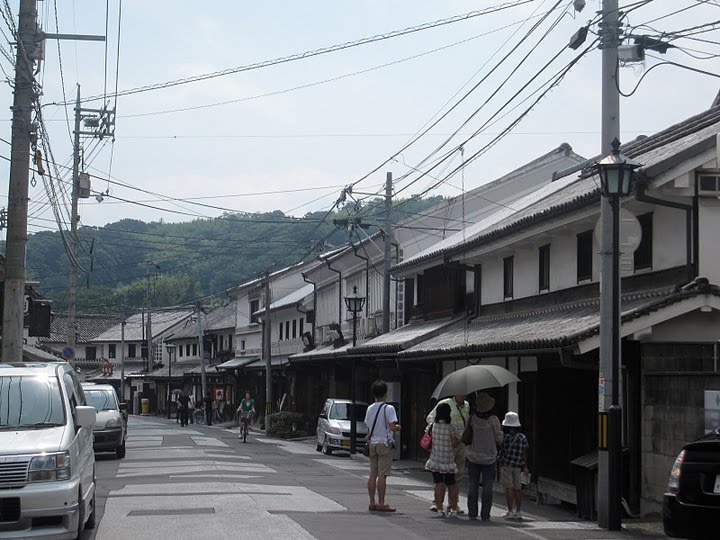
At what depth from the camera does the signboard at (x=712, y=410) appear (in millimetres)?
13961

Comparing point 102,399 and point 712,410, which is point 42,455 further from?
→ point 102,399

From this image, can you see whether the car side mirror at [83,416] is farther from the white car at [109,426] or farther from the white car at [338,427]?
the white car at [338,427]

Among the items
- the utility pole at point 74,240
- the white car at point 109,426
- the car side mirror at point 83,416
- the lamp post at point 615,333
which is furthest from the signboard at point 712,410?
the utility pole at point 74,240

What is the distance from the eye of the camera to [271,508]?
47.5 ft

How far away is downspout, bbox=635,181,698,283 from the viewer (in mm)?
15742

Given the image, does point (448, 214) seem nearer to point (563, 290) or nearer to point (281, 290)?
point (563, 290)

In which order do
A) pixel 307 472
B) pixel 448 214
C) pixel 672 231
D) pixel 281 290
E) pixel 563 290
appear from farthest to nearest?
pixel 281 290, pixel 448 214, pixel 307 472, pixel 563 290, pixel 672 231

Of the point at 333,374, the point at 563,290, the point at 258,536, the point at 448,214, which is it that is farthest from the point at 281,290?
the point at 258,536

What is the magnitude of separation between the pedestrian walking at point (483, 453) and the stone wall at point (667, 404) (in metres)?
2.42

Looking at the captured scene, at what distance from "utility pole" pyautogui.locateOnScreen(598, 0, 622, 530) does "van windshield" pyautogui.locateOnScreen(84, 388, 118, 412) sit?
1562 centimetres

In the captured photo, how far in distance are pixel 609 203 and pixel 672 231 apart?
9.00 ft

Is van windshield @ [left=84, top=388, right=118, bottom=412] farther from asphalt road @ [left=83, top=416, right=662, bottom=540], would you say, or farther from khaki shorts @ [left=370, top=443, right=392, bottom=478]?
khaki shorts @ [left=370, top=443, right=392, bottom=478]

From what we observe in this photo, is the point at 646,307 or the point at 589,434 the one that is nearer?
the point at 646,307

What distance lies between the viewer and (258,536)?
1161cm
